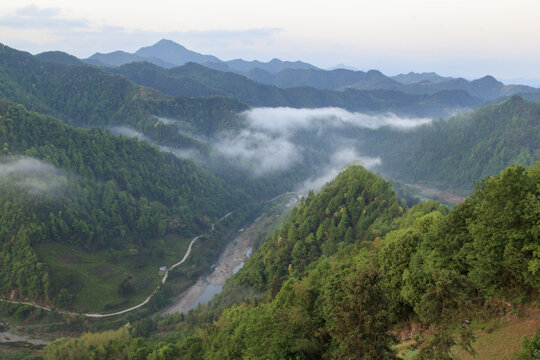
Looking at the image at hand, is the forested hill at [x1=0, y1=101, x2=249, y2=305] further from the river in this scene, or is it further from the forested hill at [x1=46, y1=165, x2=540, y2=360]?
the forested hill at [x1=46, y1=165, x2=540, y2=360]

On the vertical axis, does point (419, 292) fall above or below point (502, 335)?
above

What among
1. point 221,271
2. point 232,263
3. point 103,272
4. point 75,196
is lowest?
point 221,271

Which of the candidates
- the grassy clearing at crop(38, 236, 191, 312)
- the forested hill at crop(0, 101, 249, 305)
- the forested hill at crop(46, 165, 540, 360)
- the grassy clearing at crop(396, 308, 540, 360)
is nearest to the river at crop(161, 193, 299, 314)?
the grassy clearing at crop(38, 236, 191, 312)

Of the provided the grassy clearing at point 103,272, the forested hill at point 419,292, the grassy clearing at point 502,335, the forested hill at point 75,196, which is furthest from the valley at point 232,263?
the forested hill at point 75,196

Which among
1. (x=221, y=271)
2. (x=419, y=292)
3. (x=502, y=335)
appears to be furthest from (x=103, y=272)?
(x=502, y=335)

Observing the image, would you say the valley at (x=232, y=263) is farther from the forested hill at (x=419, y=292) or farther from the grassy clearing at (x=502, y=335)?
the grassy clearing at (x=502, y=335)

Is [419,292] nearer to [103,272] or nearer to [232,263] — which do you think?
[103,272]
